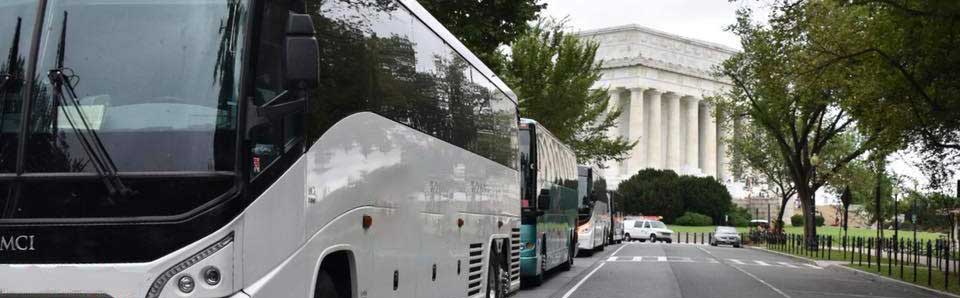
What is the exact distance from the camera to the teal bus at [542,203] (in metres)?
20.6

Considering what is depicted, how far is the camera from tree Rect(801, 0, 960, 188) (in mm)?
22609

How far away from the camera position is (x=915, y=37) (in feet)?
76.1

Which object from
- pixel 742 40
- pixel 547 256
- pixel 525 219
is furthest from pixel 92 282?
pixel 742 40

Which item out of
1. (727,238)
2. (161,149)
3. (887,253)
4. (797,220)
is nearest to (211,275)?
(161,149)

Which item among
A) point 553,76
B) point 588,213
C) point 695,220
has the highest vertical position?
point 553,76

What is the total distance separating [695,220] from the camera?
102375 millimetres

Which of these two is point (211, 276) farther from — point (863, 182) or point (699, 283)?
point (863, 182)

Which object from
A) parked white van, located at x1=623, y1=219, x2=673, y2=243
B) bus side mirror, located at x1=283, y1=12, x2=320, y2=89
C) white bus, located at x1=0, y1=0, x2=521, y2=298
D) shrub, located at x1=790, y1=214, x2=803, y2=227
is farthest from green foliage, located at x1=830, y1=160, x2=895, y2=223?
bus side mirror, located at x1=283, y1=12, x2=320, y2=89

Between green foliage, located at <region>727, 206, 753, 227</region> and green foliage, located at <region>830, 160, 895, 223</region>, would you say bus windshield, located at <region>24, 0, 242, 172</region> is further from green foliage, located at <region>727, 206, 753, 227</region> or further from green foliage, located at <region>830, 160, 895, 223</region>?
green foliage, located at <region>727, 206, 753, 227</region>

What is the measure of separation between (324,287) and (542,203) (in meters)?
12.5

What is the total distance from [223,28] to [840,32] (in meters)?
23.7

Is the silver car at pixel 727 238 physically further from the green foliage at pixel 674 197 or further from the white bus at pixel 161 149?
the white bus at pixel 161 149

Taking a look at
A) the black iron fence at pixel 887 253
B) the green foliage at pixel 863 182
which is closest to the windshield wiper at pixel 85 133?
the black iron fence at pixel 887 253

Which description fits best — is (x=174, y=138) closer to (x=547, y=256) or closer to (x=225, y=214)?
(x=225, y=214)
